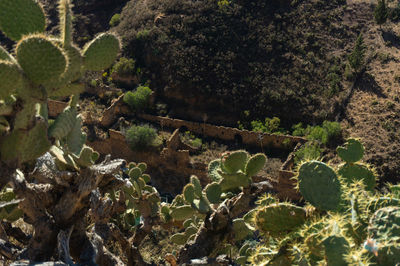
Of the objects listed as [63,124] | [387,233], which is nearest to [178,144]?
[63,124]

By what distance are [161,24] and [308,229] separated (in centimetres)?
2129

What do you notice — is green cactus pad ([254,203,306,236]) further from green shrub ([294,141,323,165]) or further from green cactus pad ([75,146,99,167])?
green shrub ([294,141,323,165])

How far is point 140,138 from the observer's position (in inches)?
664

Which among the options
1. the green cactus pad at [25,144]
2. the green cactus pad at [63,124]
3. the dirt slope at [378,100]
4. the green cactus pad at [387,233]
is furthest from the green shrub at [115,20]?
the green cactus pad at [387,233]

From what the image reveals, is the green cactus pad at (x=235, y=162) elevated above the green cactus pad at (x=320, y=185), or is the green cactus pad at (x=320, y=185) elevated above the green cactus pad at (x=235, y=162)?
the green cactus pad at (x=320, y=185)

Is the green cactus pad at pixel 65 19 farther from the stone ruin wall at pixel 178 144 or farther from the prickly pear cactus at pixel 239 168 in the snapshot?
the stone ruin wall at pixel 178 144

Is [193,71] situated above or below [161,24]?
below

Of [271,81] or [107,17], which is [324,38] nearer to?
[271,81]

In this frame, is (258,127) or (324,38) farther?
(324,38)

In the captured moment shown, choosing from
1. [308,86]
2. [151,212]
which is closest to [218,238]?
[151,212]

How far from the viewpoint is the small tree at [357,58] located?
18.5 metres

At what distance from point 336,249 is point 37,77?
244 centimetres

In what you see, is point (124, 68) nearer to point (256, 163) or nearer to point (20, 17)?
point (256, 163)

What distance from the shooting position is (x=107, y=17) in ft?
90.9
